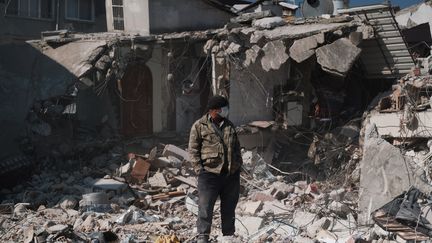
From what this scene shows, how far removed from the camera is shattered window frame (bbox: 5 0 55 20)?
22.2 metres

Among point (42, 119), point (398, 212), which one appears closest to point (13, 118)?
point (42, 119)

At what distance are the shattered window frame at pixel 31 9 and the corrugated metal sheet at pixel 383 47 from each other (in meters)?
13.9

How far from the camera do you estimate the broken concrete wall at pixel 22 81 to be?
15109 millimetres

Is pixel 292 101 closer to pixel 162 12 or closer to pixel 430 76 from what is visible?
pixel 430 76

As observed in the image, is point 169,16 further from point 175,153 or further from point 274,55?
point 175,153

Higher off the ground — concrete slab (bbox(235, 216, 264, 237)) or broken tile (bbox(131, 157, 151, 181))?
broken tile (bbox(131, 157, 151, 181))

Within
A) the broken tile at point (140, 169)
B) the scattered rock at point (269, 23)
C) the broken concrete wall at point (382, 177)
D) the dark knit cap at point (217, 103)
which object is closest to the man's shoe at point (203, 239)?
the dark knit cap at point (217, 103)

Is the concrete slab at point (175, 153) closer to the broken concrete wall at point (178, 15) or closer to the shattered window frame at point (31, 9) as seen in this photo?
the broken concrete wall at point (178, 15)

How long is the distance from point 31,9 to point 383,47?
14.9 meters

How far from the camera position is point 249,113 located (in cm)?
1353

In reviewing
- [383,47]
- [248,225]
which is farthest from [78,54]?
[248,225]

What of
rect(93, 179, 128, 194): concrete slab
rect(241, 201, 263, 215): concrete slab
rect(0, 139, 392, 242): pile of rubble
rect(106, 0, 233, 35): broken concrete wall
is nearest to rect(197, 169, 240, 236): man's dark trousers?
rect(0, 139, 392, 242): pile of rubble

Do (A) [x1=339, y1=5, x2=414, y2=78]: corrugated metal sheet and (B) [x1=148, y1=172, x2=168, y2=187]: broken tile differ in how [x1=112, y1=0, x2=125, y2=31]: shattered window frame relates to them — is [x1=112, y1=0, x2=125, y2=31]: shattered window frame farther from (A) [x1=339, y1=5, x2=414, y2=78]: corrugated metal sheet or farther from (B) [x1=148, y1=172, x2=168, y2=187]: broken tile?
(A) [x1=339, y1=5, x2=414, y2=78]: corrugated metal sheet

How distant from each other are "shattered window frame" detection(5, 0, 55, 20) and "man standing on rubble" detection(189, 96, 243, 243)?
17305 millimetres
